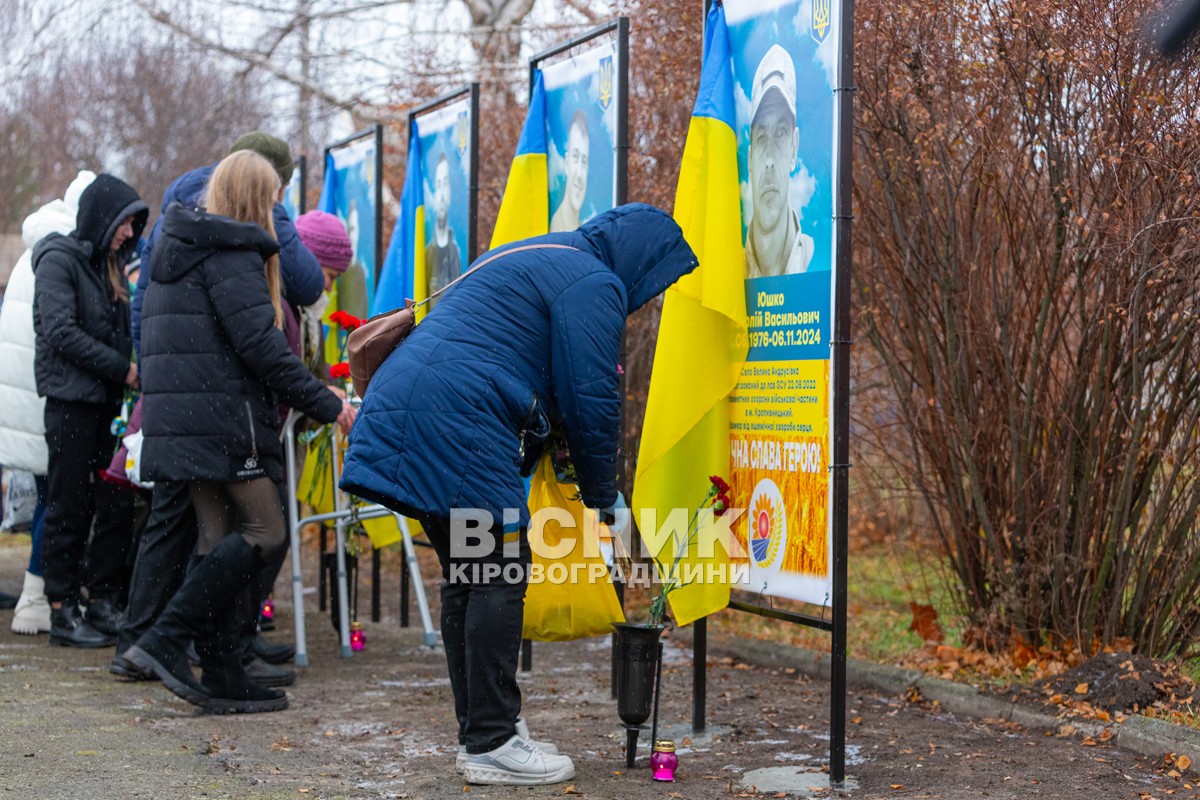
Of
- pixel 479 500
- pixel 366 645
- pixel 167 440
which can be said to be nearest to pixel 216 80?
pixel 366 645

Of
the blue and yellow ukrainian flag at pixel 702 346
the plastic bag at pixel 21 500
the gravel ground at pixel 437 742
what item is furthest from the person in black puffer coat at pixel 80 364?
the blue and yellow ukrainian flag at pixel 702 346

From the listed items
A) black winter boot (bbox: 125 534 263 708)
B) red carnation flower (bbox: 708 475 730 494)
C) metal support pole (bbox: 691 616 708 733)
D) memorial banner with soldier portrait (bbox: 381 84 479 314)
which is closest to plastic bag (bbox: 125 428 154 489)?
black winter boot (bbox: 125 534 263 708)

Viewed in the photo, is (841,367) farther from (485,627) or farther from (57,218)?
(57,218)

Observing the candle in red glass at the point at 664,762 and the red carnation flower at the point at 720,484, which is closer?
the candle in red glass at the point at 664,762

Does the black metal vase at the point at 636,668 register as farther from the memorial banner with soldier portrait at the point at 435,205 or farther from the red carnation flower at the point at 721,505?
the memorial banner with soldier portrait at the point at 435,205

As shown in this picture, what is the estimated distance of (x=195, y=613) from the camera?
5102mm

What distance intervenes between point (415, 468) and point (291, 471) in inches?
102

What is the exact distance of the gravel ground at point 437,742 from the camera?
13.6ft

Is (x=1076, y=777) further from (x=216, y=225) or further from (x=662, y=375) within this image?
(x=216, y=225)

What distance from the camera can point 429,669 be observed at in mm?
6395

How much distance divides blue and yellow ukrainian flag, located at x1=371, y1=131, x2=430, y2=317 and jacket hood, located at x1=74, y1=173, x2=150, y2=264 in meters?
1.44

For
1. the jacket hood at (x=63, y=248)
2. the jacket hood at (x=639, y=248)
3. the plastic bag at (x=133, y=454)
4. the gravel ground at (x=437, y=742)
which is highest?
the jacket hood at (x=63, y=248)

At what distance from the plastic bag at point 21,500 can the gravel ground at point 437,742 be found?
4.39 ft

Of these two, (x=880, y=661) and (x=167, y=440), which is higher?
(x=167, y=440)
